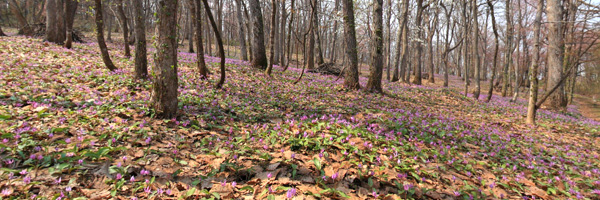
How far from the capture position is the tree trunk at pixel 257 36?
12.2 metres

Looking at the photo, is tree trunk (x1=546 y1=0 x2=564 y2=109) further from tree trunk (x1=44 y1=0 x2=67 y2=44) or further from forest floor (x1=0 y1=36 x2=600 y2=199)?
tree trunk (x1=44 y1=0 x2=67 y2=44)

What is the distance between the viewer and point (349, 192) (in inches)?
126

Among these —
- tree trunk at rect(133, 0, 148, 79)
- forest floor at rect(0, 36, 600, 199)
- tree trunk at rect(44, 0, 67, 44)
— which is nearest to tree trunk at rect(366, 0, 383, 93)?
forest floor at rect(0, 36, 600, 199)

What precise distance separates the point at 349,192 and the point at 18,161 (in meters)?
4.07

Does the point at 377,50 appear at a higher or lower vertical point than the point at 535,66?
higher

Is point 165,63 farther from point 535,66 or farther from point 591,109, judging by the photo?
point 591,109

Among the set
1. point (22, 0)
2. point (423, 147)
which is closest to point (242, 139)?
point (423, 147)

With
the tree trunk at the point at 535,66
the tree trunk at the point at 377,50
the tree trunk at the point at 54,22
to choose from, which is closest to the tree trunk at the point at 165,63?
the tree trunk at the point at 377,50

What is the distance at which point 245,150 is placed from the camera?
13.6 feet

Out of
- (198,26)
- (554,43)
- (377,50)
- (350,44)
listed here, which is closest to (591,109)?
(554,43)

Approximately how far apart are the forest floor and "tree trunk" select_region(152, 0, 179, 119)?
0.30m

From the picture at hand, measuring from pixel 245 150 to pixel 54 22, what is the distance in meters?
14.5

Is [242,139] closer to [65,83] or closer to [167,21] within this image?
[167,21]

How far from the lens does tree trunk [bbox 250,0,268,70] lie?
40.0ft
